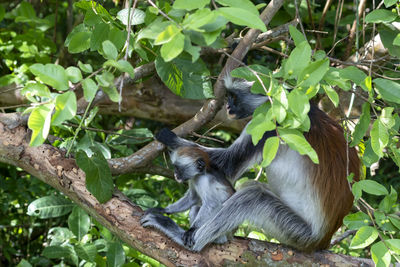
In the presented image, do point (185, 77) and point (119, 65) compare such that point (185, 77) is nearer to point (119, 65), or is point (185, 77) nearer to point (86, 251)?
point (119, 65)

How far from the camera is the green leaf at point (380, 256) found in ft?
7.59

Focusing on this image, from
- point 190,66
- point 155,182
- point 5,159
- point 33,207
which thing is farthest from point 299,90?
point 155,182

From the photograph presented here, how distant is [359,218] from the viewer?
2.62 m

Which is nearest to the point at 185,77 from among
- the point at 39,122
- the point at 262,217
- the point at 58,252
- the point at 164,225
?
the point at 164,225

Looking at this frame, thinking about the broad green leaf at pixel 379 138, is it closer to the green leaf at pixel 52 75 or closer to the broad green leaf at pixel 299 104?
the broad green leaf at pixel 299 104

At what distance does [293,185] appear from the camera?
353 cm

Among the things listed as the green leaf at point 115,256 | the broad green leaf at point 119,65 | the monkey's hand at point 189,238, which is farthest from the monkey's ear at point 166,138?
the broad green leaf at point 119,65

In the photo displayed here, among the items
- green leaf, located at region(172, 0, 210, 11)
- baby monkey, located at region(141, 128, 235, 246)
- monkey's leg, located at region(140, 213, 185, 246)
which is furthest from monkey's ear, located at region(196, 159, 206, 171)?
green leaf, located at region(172, 0, 210, 11)

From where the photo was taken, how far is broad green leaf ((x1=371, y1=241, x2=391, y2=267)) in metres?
2.31

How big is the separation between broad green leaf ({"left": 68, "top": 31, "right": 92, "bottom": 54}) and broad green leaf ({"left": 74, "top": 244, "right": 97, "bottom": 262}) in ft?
5.01

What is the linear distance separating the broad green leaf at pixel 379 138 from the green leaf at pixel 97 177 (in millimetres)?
1491

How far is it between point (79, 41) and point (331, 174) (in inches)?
67.9

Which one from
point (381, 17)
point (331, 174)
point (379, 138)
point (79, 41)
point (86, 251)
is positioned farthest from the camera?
point (86, 251)

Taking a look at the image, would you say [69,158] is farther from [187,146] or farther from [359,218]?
[359,218]
